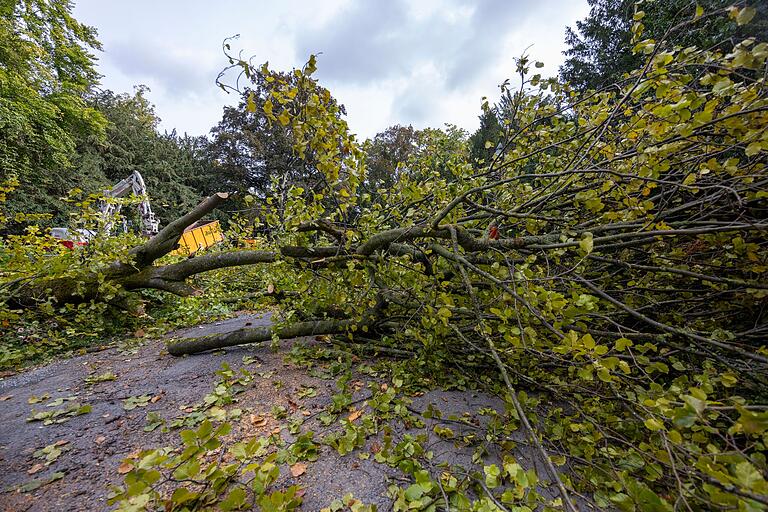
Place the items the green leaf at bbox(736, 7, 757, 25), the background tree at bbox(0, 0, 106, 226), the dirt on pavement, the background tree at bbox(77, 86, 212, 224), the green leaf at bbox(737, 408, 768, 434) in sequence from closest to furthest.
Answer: the green leaf at bbox(737, 408, 768, 434) < the green leaf at bbox(736, 7, 757, 25) < the dirt on pavement < the background tree at bbox(0, 0, 106, 226) < the background tree at bbox(77, 86, 212, 224)

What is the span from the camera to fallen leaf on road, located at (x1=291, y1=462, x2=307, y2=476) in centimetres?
146

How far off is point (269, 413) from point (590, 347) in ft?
6.15

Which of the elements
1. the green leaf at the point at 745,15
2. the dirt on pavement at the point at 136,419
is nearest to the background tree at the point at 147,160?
the dirt on pavement at the point at 136,419

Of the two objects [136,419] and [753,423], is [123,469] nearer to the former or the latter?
[136,419]

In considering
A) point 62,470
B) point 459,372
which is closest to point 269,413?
point 62,470

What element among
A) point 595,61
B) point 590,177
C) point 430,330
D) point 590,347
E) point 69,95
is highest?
point 69,95

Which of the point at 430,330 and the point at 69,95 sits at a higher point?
the point at 69,95

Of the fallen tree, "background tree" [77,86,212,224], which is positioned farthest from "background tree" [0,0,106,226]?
the fallen tree

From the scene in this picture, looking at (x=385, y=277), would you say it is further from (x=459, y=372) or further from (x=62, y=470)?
(x=62, y=470)

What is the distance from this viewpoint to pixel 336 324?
2.92 meters

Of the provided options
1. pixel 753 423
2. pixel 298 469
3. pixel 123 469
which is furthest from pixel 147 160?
pixel 753 423

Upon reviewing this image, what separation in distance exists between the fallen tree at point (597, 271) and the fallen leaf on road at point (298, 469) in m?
0.97

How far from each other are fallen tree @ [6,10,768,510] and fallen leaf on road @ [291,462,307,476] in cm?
97

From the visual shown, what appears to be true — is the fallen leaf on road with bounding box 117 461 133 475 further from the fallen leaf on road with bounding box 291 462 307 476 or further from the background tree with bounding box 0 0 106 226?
the background tree with bounding box 0 0 106 226
